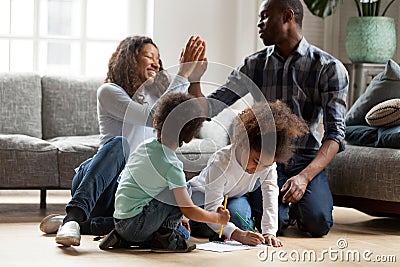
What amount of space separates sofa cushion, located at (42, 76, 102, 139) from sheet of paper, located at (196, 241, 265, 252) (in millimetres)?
1655

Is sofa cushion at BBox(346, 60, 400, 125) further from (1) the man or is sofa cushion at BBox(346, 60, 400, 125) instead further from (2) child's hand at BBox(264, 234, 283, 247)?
(2) child's hand at BBox(264, 234, 283, 247)

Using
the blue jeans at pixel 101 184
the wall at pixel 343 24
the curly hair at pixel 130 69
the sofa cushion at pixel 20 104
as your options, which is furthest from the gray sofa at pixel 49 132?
the wall at pixel 343 24

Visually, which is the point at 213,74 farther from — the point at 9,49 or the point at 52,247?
the point at 9,49

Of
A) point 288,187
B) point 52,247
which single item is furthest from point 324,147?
point 52,247

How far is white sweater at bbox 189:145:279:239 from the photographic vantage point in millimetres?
3189

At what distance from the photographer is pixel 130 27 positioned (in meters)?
5.59

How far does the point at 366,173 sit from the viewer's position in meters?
3.86

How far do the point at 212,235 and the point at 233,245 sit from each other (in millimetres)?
271

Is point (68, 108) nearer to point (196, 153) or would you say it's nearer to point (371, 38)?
point (196, 153)

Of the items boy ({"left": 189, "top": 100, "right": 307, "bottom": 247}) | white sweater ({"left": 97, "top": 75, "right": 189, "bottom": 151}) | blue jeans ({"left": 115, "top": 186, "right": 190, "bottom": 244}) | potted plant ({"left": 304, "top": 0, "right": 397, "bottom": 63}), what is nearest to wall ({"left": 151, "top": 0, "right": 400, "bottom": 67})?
potted plant ({"left": 304, "top": 0, "right": 397, "bottom": 63})

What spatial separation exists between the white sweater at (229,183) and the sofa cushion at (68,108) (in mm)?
1467

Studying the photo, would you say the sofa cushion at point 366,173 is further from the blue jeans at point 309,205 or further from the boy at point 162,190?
the boy at point 162,190

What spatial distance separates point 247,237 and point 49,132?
1854 millimetres

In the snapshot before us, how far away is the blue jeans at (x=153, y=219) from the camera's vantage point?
2973 mm
